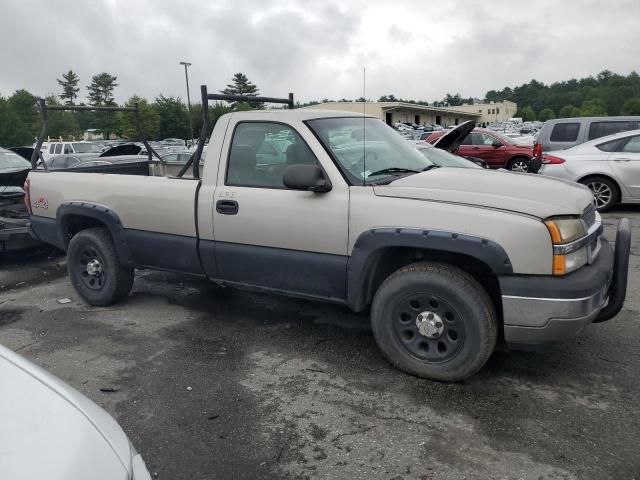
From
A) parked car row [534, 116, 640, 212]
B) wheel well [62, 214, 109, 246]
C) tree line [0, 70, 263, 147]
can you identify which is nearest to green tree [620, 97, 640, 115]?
tree line [0, 70, 263, 147]

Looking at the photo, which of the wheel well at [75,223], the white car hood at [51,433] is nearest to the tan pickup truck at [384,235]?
the wheel well at [75,223]

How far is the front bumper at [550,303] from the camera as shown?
318 cm

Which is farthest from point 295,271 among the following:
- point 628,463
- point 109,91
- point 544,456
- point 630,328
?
point 109,91

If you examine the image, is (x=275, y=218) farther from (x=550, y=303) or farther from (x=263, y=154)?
(x=550, y=303)

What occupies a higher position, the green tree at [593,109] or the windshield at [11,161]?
the green tree at [593,109]

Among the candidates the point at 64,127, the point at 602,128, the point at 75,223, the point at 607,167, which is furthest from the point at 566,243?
the point at 64,127

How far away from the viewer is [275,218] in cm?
404

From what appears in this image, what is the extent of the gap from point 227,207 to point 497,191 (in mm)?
2009

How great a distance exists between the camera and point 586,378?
366cm

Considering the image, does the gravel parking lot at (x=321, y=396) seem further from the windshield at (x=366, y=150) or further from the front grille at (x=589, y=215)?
the windshield at (x=366, y=150)

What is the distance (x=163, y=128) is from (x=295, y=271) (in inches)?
2527

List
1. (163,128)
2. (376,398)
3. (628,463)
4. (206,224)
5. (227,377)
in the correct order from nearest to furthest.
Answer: (628,463) → (376,398) → (227,377) → (206,224) → (163,128)

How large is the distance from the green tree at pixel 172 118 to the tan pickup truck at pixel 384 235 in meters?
60.9

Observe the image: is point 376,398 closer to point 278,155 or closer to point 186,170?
point 278,155
